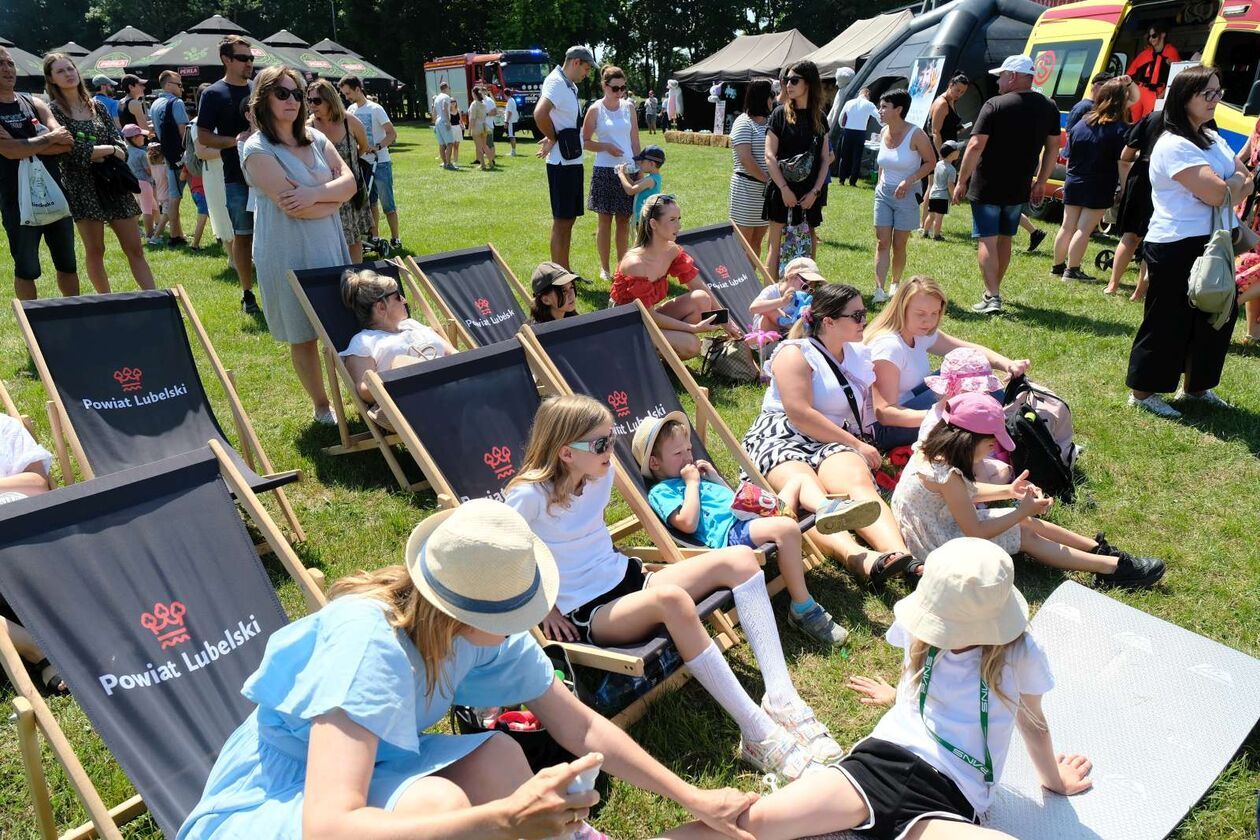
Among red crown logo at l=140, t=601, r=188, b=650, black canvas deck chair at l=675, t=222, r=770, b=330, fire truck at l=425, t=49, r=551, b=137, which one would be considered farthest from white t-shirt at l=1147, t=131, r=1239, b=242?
fire truck at l=425, t=49, r=551, b=137

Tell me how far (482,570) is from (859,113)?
578 inches

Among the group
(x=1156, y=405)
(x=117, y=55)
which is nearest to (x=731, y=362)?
(x=1156, y=405)

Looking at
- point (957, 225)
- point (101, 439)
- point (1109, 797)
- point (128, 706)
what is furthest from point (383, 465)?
point (957, 225)

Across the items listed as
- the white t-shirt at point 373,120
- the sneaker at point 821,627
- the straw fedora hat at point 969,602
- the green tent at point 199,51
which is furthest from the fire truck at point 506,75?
the straw fedora hat at point 969,602

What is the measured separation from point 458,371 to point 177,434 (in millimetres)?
1511

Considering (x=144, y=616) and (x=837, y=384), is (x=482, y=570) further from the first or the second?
(x=837, y=384)

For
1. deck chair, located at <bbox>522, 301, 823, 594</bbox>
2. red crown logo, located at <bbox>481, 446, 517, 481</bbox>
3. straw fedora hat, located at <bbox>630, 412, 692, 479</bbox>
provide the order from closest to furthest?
red crown logo, located at <bbox>481, 446, 517, 481</bbox>, straw fedora hat, located at <bbox>630, 412, 692, 479</bbox>, deck chair, located at <bbox>522, 301, 823, 594</bbox>

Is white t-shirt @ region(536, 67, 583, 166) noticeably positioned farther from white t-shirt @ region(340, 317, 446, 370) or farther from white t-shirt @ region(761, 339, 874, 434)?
white t-shirt @ region(761, 339, 874, 434)

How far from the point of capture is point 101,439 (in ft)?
13.0

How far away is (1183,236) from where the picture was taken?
484 centimetres

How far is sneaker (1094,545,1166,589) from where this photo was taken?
3.62 metres

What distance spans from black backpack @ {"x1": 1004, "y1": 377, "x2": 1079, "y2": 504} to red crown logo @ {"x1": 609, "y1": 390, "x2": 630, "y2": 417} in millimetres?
1841

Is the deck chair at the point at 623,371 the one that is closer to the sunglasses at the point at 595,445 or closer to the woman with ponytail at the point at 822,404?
the woman with ponytail at the point at 822,404

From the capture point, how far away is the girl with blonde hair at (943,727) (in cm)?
218
